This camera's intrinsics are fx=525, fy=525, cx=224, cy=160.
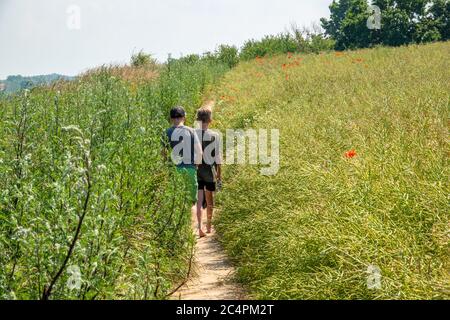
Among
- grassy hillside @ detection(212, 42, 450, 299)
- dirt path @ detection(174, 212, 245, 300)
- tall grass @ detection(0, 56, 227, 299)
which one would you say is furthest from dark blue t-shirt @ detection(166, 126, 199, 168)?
dirt path @ detection(174, 212, 245, 300)

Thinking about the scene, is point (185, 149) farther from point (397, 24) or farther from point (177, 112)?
point (397, 24)

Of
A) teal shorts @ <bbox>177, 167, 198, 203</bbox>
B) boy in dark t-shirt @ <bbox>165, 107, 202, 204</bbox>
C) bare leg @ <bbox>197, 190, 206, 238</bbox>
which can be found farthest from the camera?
bare leg @ <bbox>197, 190, 206, 238</bbox>

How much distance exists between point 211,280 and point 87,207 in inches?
85.9

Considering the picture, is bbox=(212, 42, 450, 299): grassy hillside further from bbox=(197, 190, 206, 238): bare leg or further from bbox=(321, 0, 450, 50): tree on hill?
bbox=(321, 0, 450, 50): tree on hill

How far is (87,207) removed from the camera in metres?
3.63

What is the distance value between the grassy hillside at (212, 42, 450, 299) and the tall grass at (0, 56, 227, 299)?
100cm

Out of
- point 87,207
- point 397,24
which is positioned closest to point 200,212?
point 87,207

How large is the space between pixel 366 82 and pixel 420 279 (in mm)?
8170

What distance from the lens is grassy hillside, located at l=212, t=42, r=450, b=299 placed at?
402 cm

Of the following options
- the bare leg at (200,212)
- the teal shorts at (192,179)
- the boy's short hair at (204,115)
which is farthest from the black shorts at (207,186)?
the boy's short hair at (204,115)

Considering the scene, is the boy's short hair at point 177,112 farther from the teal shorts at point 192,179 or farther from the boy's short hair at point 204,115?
the teal shorts at point 192,179

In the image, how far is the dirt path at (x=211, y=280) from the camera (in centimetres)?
502

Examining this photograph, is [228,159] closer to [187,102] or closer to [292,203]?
[292,203]
